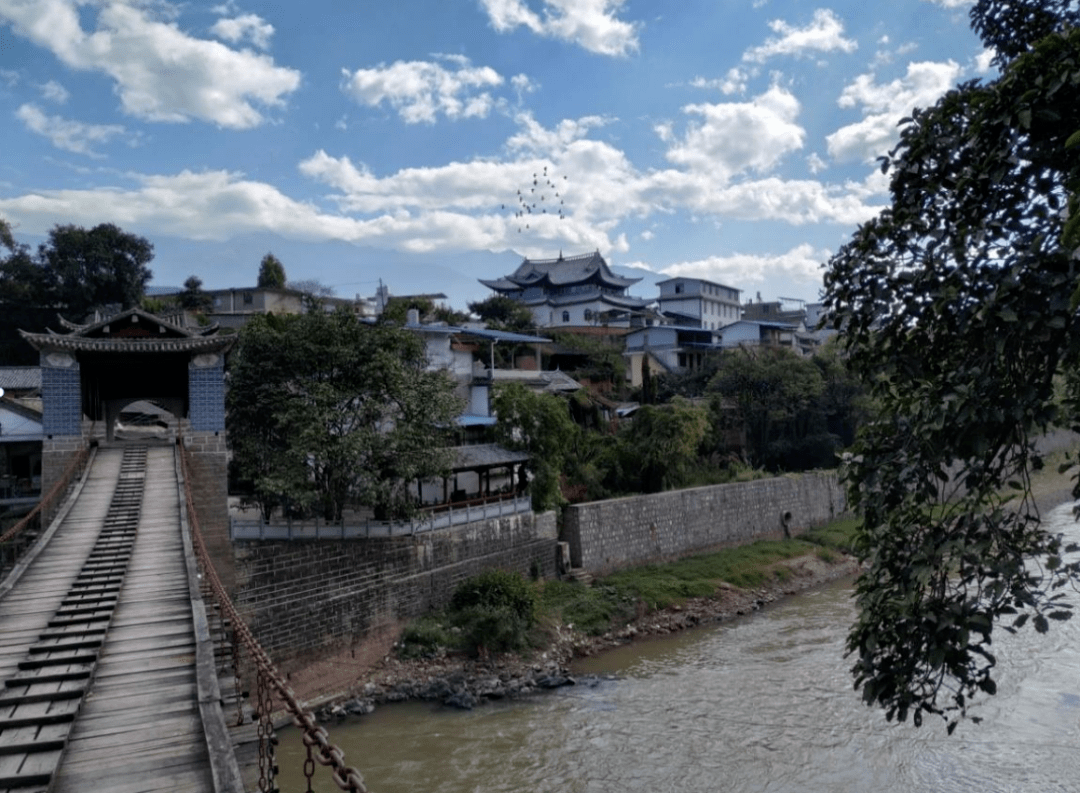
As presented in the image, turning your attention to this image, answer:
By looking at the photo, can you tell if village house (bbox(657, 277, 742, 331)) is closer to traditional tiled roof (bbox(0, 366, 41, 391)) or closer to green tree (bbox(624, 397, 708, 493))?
green tree (bbox(624, 397, 708, 493))

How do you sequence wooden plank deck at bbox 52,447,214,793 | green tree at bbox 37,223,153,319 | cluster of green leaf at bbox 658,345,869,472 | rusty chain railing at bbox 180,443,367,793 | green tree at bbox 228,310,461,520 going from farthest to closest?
cluster of green leaf at bbox 658,345,869,472 < green tree at bbox 37,223,153,319 < green tree at bbox 228,310,461,520 < wooden plank deck at bbox 52,447,214,793 < rusty chain railing at bbox 180,443,367,793

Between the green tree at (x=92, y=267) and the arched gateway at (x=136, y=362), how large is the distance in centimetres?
1427

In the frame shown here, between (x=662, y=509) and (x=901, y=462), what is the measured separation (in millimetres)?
19843

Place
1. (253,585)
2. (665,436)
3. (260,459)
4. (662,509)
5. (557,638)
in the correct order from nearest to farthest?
(253,585) → (260,459) → (557,638) → (662,509) → (665,436)

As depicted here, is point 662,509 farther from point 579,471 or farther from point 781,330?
point 781,330

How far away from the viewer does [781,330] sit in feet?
162

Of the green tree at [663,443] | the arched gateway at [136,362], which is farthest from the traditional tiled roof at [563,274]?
the arched gateway at [136,362]

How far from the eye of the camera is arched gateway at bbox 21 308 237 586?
1540cm

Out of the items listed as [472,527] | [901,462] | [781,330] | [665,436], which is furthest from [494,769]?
[781,330]

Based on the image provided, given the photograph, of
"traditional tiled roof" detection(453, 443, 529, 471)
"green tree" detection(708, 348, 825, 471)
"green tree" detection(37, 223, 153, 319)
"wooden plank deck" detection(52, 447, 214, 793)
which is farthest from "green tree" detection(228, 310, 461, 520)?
"green tree" detection(708, 348, 825, 471)

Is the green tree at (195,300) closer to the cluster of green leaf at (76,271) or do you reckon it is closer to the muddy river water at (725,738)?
the cluster of green leaf at (76,271)

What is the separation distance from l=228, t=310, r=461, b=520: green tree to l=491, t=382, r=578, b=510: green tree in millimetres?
4168

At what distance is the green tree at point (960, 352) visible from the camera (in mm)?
5406

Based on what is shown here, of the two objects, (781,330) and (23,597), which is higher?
(781,330)
